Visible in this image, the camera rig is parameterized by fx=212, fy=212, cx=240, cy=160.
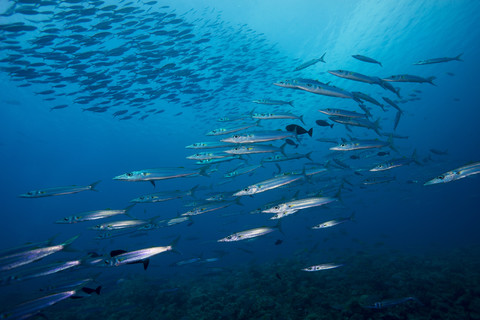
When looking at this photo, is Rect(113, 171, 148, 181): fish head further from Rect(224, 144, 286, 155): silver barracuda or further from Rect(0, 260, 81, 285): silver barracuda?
Rect(0, 260, 81, 285): silver barracuda

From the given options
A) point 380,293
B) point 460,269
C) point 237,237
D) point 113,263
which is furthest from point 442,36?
point 113,263

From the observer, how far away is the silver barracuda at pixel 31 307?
155 inches

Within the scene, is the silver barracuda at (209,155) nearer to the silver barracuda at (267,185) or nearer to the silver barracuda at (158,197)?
the silver barracuda at (158,197)

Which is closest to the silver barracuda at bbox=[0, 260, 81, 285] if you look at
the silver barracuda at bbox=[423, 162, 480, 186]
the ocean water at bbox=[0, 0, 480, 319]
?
the ocean water at bbox=[0, 0, 480, 319]

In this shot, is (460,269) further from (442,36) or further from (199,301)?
(442,36)

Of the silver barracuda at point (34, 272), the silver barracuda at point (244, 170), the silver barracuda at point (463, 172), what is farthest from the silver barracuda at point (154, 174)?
the silver barracuda at point (463, 172)

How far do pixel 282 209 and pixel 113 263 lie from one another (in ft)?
12.3

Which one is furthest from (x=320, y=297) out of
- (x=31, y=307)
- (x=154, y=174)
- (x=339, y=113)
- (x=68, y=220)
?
(x=68, y=220)

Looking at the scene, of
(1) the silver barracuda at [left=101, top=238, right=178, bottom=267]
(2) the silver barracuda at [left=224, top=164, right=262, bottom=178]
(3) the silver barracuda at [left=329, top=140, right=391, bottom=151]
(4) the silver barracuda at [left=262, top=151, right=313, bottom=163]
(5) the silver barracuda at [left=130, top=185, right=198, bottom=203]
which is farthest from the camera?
(2) the silver barracuda at [left=224, top=164, right=262, bottom=178]

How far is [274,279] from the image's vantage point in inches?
330

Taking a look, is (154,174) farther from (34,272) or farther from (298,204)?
(298,204)

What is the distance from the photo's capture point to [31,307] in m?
4.05

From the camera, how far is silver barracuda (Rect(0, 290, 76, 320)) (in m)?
3.94

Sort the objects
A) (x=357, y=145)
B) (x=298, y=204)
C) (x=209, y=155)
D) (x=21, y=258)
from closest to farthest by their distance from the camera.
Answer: (x=21, y=258), (x=298, y=204), (x=357, y=145), (x=209, y=155)
